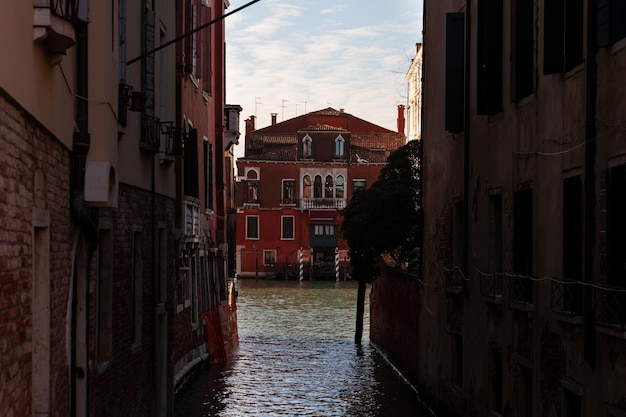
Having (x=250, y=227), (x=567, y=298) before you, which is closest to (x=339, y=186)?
(x=250, y=227)

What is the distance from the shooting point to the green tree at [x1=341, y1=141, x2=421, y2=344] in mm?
26812

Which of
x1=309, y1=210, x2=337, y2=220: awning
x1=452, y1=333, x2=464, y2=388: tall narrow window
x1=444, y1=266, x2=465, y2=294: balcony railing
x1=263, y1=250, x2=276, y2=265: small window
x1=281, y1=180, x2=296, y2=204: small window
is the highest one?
x1=281, y1=180, x2=296, y2=204: small window

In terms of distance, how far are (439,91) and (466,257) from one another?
3608mm

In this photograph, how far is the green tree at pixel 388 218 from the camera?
2681cm

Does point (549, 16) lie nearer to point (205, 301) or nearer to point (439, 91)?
point (439, 91)

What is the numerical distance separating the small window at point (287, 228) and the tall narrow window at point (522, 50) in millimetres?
58717

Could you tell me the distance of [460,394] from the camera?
15539 mm

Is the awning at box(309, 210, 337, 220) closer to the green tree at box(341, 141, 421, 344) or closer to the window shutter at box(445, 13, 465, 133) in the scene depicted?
the green tree at box(341, 141, 421, 344)

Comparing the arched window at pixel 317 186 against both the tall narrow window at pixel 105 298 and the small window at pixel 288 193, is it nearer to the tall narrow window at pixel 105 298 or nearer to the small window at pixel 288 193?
the small window at pixel 288 193

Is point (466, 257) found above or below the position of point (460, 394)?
above

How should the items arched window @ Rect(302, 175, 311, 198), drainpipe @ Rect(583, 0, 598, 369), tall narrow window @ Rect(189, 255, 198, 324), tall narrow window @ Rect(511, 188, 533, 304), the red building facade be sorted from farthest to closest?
1. arched window @ Rect(302, 175, 311, 198)
2. the red building facade
3. tall narrow window @ Rect(189, 255, 198, 324)
4. tall narrow window @ Rect(511, 188, 533, 304)
5. drainpipe @ Rect(583, 0, 598, 369)

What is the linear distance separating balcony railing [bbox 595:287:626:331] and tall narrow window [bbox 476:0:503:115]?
14.8 ft

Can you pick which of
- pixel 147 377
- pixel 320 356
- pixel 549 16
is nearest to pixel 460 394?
pixel 147 377

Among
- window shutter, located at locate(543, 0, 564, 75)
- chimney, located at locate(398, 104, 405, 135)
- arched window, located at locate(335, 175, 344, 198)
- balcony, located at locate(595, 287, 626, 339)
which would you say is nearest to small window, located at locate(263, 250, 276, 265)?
arched window, located at locate(335, 175, 344, 198)
